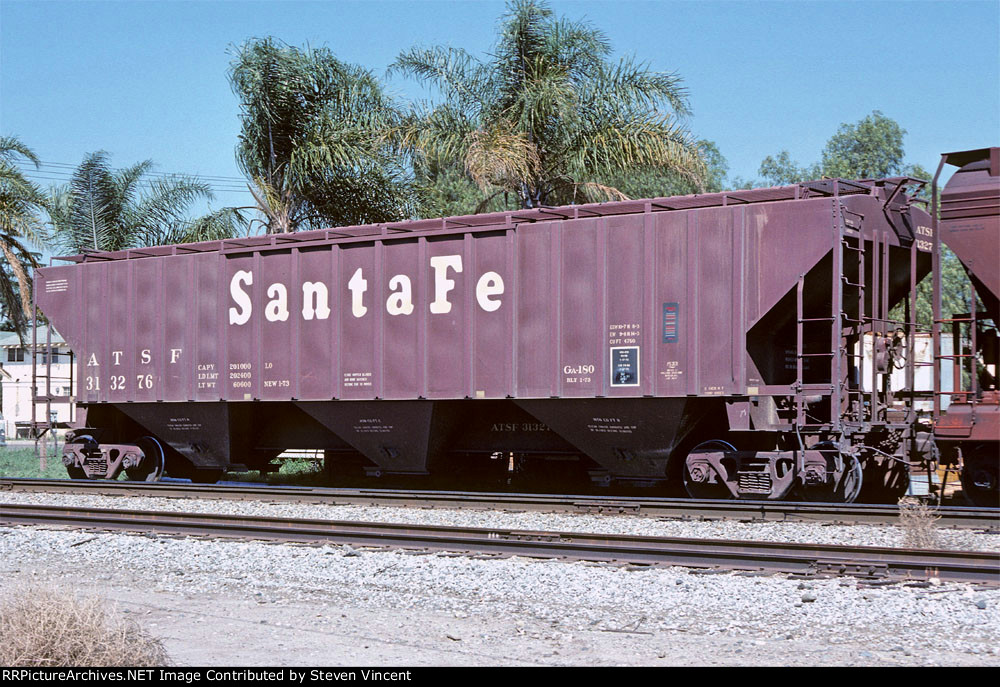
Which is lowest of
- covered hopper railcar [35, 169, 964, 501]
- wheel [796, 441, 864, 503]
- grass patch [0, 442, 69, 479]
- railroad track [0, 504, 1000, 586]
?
grass patch [0, 442, 69, 479]

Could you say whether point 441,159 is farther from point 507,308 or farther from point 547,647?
point 547,647

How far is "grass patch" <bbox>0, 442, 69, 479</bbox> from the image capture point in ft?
72.1

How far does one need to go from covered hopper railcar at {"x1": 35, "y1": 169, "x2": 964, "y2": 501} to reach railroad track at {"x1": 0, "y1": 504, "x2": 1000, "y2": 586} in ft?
12.0

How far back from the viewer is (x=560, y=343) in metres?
14.3

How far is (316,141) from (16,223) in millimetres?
7819

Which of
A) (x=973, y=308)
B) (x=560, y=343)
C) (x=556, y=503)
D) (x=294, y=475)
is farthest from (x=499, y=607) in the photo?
(x=294, y=475)

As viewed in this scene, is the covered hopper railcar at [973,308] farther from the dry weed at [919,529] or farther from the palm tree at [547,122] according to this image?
the palm tree at [547,122]

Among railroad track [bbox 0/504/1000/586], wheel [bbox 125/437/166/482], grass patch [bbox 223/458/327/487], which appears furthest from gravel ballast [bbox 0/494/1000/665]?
grass patch [bbox 223/458/327/487]

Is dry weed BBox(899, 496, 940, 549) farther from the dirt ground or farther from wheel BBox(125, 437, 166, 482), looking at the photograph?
wheel BBox(125, 437, 166, 482)

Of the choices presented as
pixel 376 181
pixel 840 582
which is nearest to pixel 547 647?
pixel 840 582

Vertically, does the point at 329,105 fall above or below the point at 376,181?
above

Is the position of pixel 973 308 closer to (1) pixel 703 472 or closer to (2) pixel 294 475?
(1) pixel 703 472
